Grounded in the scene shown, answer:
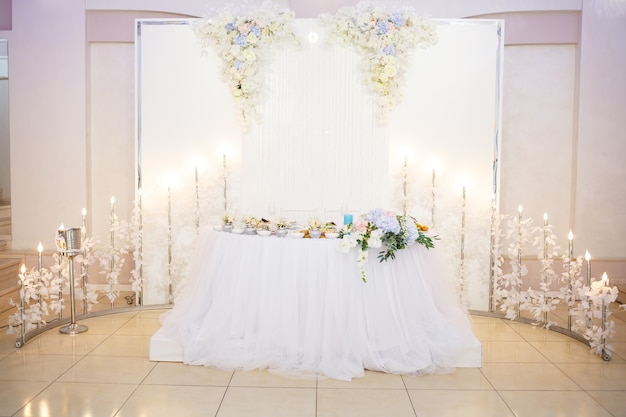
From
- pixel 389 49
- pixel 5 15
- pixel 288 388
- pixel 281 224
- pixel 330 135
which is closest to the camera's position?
pixel 288 388

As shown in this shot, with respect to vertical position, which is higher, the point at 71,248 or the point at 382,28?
the point at 382,28

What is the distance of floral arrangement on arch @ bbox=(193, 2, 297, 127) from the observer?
5.56 meters

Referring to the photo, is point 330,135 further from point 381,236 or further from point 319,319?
point 319,319

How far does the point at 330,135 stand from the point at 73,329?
115 inches

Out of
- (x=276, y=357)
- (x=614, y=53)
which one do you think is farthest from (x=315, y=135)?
→ (x=614, y=53)

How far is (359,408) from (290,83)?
11.2 feet

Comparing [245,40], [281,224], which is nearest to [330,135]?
[245,40]

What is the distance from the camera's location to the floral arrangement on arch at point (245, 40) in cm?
556

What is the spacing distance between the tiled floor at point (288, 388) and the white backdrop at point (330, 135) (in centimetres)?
165

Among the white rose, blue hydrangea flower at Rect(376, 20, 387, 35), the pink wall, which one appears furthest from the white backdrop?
the pink wall

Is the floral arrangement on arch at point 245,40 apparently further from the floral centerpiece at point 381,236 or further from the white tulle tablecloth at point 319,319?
the floral centerpiece at point 381,236

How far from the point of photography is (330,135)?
5750 millimetres

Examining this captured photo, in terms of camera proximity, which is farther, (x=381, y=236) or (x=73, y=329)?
(x=73, y=329)

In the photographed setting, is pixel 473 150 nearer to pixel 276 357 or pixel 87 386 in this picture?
pixel 276 357
